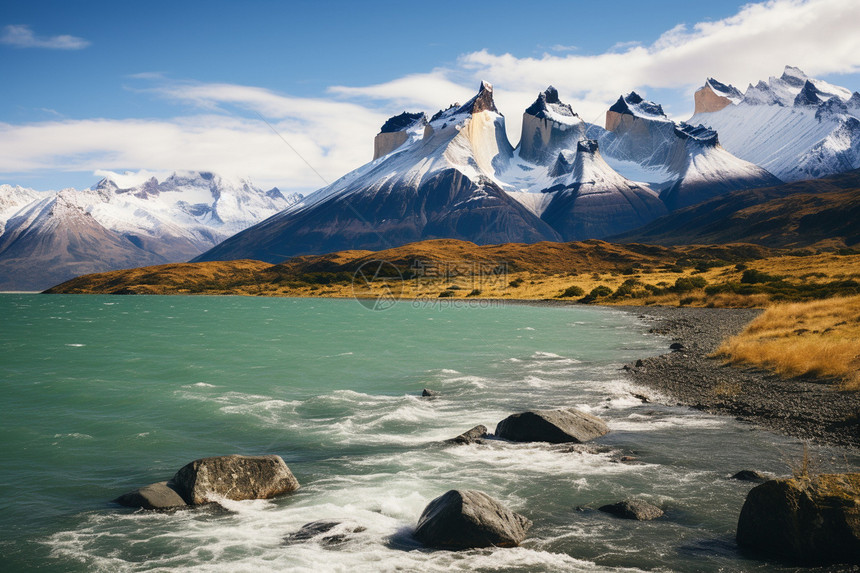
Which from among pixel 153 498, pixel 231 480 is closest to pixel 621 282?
pixel 231 480

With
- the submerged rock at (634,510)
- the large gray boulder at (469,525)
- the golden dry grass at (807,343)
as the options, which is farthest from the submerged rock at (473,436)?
the golden dry grass at (807,343)

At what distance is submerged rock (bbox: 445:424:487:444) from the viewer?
60.3ft

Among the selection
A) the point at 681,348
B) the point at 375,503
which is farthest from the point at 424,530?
the point at 681,348

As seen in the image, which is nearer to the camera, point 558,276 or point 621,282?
point 621,282

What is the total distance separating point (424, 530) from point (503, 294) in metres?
101

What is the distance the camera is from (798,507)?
→ 34.3ft

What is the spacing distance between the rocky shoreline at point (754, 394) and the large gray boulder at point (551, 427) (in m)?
5.41

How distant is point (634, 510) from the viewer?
12633mm

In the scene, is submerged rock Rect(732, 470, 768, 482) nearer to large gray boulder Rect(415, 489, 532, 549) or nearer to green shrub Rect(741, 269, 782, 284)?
large gray boulder Rect(415, 489, 532, 549)

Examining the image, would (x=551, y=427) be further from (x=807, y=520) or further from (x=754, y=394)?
(x=754, y=394)

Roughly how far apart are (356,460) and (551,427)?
5.94 metres

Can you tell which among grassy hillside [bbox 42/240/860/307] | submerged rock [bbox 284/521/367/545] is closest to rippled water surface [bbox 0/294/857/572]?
submerged rock [bbox 284/521/367/545]

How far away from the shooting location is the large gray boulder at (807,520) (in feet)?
33.2

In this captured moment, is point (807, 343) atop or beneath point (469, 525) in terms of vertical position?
atop
